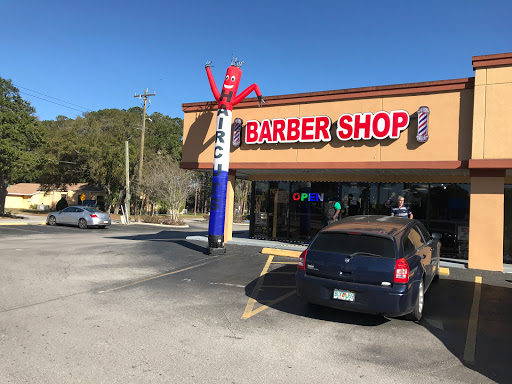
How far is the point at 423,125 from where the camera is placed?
34.6 feet

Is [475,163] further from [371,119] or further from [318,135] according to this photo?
[318,135]

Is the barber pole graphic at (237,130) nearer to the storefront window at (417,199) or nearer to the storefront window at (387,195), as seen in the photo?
the storefront window at (387,195)

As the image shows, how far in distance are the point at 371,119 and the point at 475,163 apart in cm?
312

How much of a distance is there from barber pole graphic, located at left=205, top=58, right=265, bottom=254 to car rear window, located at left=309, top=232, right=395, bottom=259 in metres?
5.91

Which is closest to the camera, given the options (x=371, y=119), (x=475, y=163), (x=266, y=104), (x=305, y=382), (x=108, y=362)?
(x=305, y=382)

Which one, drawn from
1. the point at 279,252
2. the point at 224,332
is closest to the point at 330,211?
the point at 279,252

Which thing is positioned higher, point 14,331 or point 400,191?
point 400,191

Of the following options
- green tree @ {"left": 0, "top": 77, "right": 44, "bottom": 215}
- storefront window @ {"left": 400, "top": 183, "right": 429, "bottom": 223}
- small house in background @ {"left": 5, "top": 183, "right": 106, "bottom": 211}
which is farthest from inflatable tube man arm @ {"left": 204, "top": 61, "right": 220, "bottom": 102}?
small house in background @ {"left": 5, "top": 183, "right": 106, "bottom": 211}

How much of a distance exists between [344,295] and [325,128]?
24.1ft

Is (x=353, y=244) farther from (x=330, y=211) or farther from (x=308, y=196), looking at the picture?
→ (x=308, y=196)

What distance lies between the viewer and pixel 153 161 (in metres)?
46.0

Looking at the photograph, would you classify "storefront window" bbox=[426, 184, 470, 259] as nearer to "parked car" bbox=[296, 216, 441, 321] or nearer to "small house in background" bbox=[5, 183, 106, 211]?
"parked car" bbox=[296, 216, 441, 321]

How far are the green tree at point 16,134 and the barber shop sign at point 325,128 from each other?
22.6 m

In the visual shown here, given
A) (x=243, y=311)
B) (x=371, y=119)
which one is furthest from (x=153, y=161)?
(x=243, y=311)
